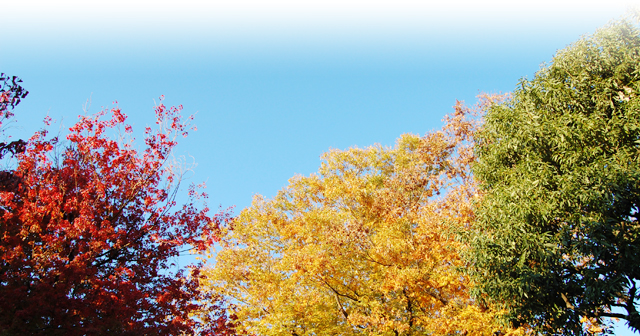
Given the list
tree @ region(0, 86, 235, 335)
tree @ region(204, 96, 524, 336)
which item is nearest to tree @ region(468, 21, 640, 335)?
tree @ region(204, 96, 524, 336)

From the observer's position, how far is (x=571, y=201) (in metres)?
12.5

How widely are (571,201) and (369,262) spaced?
30.6 ft

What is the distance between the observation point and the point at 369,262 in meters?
19.4

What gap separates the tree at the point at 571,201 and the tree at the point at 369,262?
76.4 inches

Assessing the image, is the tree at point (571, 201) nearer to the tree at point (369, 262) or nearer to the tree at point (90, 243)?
the tree at point (369, 262)

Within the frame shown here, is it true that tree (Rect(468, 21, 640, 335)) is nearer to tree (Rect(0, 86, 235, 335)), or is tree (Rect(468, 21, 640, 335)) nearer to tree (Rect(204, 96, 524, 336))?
tree (Rect(204, 96, 524, 336))

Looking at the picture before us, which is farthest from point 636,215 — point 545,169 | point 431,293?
point 431,293

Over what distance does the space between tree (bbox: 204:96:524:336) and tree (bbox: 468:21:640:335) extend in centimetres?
194

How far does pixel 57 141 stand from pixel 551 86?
16066mm

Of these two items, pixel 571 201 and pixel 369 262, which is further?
pixel 369 262

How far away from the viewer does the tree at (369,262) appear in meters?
16.7

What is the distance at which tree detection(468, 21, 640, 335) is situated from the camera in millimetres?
12266

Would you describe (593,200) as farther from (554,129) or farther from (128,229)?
(128,229)

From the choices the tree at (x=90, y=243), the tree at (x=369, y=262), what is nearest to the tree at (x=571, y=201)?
the tree at (x=369, y=262)
